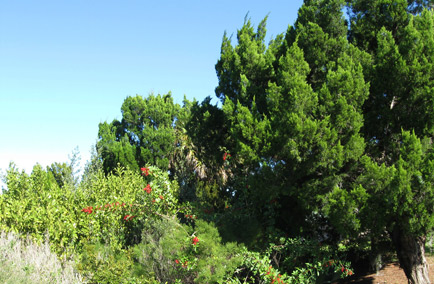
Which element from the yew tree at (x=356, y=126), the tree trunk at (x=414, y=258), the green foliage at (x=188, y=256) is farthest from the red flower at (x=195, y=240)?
the tree trunk at (x=414, y=258)

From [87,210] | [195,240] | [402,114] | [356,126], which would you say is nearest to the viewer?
[356,126]

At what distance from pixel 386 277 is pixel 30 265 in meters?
8.14

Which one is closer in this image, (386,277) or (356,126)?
(356,126)

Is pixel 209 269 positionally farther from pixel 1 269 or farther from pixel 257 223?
pixel 1 269

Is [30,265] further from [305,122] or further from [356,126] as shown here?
[356,126]

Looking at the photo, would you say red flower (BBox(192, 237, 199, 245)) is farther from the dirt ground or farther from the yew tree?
the dirt ground

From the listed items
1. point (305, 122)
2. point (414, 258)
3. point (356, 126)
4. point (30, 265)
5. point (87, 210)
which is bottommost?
point (414, 258)

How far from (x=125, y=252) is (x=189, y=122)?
4113 mm

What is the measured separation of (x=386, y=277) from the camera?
880 cm

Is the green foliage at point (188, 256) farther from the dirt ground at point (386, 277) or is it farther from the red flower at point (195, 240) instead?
the dirt ground at point (386, 277)

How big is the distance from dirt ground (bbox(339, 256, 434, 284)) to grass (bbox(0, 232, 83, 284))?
6.73 m

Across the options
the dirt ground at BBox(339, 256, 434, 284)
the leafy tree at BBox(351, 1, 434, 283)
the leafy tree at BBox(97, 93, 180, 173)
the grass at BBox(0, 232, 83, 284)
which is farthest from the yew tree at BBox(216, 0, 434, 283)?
the leafy tree at BBox(97, 93, 180, 173)

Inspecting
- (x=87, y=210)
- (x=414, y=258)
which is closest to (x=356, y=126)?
(x=414, y=258)

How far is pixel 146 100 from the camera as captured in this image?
2362cm
